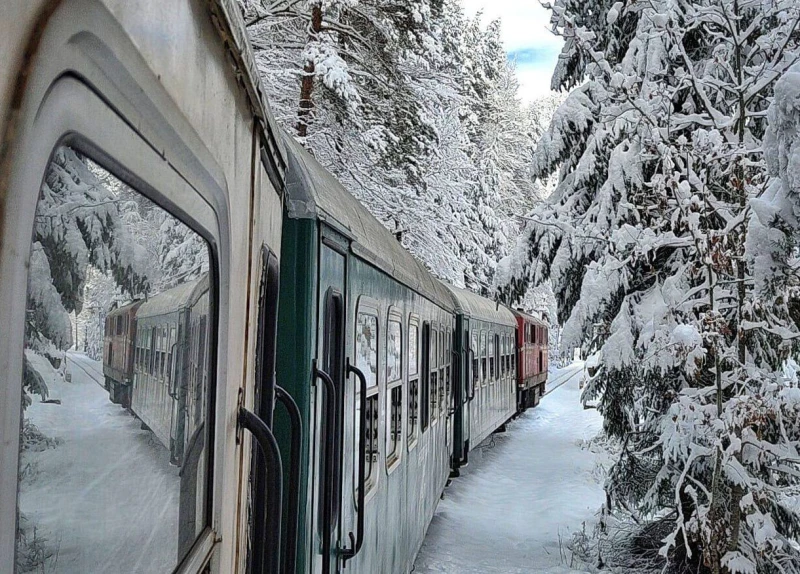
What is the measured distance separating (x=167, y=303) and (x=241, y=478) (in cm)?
84

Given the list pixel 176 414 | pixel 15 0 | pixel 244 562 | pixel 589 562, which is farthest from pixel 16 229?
pixel 589 562

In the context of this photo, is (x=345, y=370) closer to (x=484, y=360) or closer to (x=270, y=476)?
(x=270, y=476)

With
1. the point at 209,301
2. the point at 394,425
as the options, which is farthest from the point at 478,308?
the point at 209,301

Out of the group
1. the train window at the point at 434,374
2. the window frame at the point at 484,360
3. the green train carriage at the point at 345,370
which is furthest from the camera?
the window frame at the point at 484,360

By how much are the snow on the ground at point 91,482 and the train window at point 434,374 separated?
6.47 metres

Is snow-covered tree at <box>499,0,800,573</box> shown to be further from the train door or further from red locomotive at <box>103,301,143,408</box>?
red locomotive at <box>103,301,143,408</box>

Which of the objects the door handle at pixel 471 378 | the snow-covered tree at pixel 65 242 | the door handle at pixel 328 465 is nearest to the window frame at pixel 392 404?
the door handle at pixel 328 465

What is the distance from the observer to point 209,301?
1438mm

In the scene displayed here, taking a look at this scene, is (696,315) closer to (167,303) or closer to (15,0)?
(167,303)

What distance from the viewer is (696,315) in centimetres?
598

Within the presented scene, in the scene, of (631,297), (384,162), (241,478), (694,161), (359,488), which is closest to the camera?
(241,478)

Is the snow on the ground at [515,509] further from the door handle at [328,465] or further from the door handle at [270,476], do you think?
the door handle at [270,476]

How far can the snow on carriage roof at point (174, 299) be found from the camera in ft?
3.35

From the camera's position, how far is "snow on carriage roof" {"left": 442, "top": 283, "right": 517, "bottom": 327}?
39.8 ft
